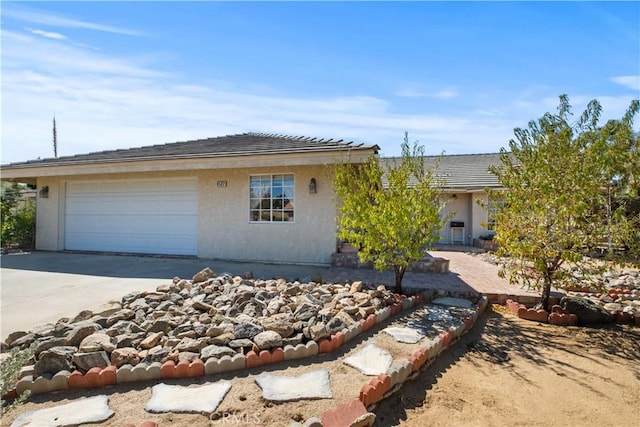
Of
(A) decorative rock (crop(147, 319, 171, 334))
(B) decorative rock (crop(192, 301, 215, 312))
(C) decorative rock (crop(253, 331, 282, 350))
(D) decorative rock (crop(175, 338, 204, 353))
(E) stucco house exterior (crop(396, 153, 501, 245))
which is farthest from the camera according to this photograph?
(E) stucco house exterior (crop(396, 153, 501, 245))

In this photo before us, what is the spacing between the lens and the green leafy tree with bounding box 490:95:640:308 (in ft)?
16.5

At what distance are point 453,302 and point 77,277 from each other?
8147mm

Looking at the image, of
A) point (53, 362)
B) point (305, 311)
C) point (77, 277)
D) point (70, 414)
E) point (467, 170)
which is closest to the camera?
point (70, 414)

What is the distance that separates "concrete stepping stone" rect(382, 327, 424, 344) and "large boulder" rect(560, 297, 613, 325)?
3086mm

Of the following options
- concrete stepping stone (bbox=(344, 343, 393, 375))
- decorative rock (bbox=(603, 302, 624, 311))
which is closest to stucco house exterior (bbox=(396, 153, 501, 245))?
decorative rock (bbox=(603, 302, 624, 311))

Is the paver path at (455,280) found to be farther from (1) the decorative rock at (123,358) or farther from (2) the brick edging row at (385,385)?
(1) the decorative rock at (123,358)

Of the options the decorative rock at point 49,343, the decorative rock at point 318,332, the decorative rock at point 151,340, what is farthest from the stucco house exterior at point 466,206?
the decorative rock at point 49,343

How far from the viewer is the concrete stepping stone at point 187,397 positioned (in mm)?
2658

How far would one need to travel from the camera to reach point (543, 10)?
6.82 metres

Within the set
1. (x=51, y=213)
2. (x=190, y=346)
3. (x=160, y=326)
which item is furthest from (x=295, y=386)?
(x=51, y=213)

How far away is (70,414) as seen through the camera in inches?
102

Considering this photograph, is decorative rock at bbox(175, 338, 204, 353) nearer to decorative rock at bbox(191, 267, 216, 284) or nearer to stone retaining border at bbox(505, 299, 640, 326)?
decorative rock at bbox(191, 267, 216, 284)

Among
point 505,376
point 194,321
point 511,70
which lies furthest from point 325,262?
point 511,70

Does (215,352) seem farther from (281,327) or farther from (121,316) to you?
(121,316)
